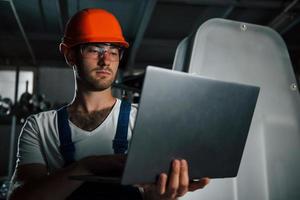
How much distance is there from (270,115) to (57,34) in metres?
3.77

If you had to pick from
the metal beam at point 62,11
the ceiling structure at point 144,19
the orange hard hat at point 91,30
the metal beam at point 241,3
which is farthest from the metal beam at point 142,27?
the orange hard hat at point 91,30

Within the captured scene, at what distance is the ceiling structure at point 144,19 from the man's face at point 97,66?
2.26 metres

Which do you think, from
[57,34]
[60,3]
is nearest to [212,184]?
[60,3]

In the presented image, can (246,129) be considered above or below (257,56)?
below

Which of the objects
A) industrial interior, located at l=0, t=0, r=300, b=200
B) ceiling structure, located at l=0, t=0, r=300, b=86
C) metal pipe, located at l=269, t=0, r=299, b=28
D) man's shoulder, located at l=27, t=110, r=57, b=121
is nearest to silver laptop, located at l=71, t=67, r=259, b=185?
man's shoulder, located at l=27, t=110, r=57, b=121

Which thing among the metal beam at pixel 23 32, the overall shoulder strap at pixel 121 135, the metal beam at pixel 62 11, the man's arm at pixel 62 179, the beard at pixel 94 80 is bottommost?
the man's arm at pixel 62 179

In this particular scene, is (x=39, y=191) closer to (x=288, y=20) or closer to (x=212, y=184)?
(x=212, y=184)

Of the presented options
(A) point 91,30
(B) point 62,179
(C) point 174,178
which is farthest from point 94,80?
(C) point 174,178

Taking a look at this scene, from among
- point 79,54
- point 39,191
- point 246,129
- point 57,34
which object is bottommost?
point 39,191

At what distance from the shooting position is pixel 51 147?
93 centimetres

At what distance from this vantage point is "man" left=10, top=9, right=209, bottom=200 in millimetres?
882

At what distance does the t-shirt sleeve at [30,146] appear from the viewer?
35.6 inches

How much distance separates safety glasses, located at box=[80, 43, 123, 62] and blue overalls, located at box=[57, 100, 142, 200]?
15 centimetres

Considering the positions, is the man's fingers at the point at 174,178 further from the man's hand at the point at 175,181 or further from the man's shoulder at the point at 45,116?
the man's shoulder at the point at 45,116
